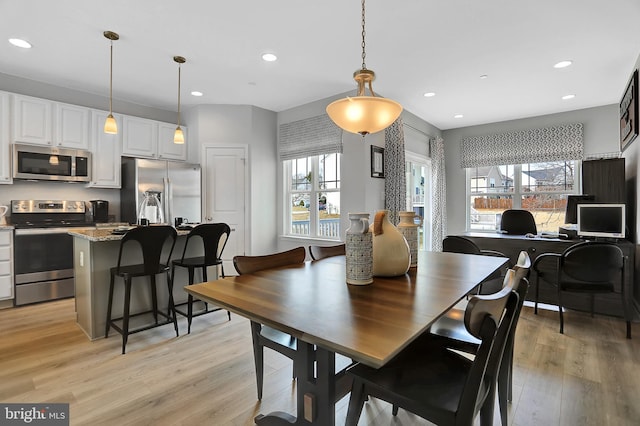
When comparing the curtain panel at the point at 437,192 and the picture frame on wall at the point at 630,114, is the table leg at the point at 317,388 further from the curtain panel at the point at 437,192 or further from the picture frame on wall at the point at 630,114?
the curtain panel at the point at 437,192

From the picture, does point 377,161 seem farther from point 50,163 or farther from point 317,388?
point 50,163

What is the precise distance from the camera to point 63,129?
396 cm

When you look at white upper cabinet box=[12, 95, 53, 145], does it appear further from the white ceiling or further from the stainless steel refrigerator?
the stainless steel refrigerator

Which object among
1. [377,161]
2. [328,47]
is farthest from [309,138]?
[328,47]

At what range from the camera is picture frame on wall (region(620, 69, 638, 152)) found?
3225mm

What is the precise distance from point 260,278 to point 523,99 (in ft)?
15.2

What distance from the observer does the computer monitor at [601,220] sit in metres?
3.27

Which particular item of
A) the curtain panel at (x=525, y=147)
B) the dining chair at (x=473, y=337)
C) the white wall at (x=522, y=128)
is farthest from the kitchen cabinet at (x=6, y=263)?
the curtain panel at (x=525, y=147)

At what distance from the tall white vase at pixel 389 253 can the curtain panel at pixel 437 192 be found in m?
4.34

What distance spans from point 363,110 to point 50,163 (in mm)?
4046

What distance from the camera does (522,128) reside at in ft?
17.4

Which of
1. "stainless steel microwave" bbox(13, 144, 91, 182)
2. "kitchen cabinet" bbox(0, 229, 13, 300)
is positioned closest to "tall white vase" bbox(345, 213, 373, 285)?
"kitchen cabinet" bbox(0, 229, 13, 300)

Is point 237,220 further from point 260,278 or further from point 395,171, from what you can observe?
point 260,278

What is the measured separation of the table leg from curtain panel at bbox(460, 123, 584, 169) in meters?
5.41
